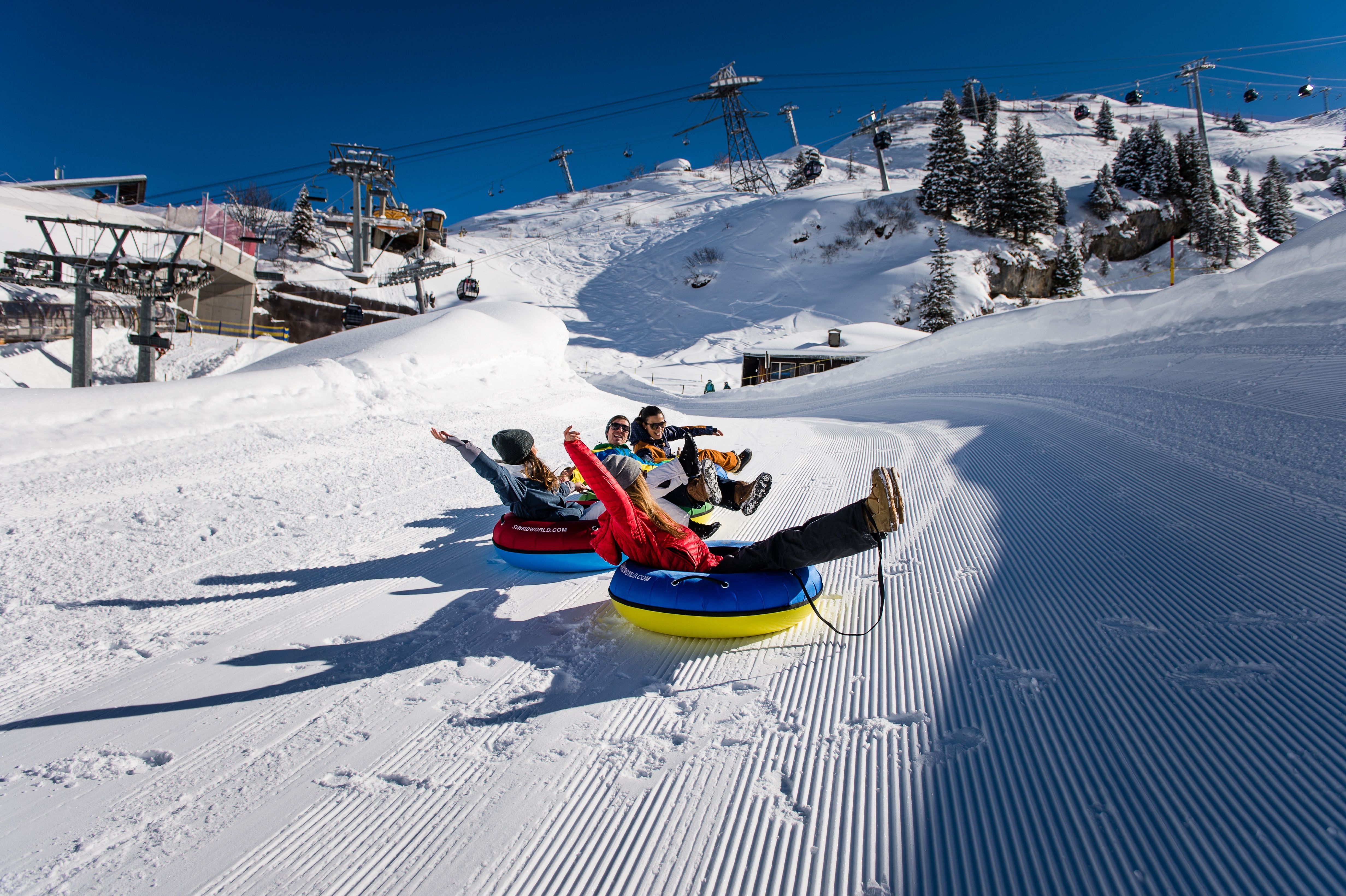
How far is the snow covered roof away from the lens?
26.7 m

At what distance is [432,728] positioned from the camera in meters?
2.46

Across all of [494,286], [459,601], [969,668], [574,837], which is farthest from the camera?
[494,286]

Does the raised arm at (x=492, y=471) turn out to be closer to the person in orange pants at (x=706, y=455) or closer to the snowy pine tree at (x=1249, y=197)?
the person in orange pants at (x=706, y=455)

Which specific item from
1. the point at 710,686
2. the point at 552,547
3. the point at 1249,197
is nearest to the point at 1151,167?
the point at 1249,197

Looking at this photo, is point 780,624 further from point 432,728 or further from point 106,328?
point 106,328

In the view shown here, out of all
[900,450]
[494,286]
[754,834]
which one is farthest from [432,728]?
[494,286]

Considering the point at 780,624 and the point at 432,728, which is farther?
the point at 780,624

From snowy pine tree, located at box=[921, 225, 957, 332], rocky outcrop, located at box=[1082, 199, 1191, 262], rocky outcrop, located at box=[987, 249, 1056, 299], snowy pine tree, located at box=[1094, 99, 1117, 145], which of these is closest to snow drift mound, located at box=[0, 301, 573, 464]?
snowy pine tree, located at box=[921, 225, 957, 332]

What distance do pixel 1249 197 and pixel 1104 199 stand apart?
16153mm

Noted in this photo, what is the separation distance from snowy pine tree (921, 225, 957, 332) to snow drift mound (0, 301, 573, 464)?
77.6 feet

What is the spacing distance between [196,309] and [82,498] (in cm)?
2748

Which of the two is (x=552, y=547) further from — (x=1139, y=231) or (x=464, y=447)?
(x=1139, y=231)

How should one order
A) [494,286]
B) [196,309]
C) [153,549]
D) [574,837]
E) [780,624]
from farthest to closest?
[494,286] → [196,309] → [153,549] → [780,624] → [574,837]

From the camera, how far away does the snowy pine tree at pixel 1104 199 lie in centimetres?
4078
